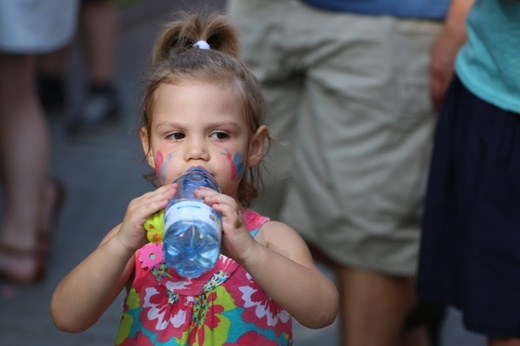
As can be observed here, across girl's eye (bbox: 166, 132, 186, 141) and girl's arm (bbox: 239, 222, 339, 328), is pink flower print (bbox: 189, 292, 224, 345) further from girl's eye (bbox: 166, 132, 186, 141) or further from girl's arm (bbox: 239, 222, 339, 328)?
girl's eye (bbox: 166, 132, 186, 141)

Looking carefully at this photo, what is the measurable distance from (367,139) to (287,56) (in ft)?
1.23

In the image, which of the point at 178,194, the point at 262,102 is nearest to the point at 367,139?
the point at 262,102

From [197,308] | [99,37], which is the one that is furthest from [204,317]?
[99,37]

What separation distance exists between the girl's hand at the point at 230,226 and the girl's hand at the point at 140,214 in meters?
0.07

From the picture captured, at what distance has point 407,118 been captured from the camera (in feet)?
11.2

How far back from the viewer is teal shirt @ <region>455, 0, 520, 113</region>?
102 inches

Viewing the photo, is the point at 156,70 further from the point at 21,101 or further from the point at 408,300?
the point at 21,101

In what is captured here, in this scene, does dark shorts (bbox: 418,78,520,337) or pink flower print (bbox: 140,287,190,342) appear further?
dark shorts (bbox: 418,78,520,337)

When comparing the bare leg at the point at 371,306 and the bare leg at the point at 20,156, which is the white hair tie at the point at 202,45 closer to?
the bare leg at the point at 371,306

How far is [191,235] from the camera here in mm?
1903

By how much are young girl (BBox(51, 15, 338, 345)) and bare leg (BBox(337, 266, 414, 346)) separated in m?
1.23

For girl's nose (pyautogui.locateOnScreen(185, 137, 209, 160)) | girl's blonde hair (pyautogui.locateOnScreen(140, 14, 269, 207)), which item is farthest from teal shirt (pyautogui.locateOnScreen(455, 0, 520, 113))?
girl's nose (pyautogui.locateOnScreen(185, 137, 209, 160))

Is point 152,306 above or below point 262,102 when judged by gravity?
below

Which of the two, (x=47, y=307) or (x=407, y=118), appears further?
(x=47, y=307)
